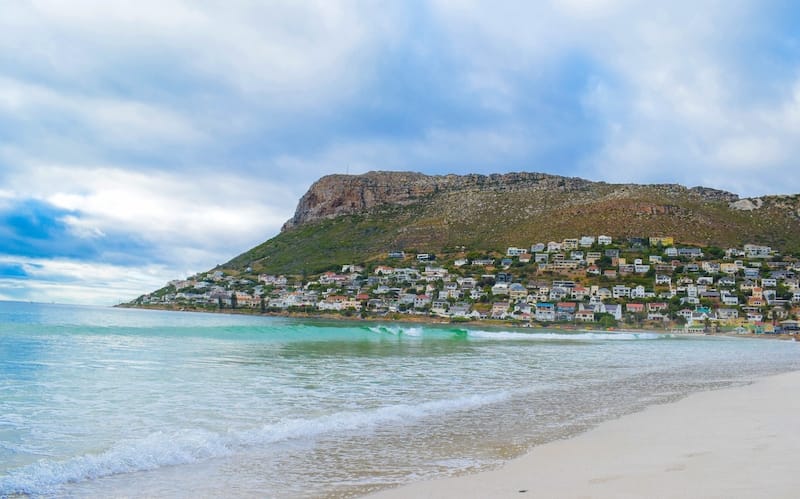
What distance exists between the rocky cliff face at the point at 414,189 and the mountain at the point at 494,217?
0.90ft

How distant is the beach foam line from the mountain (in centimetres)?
9320

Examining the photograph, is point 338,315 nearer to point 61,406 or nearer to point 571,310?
point 571,310

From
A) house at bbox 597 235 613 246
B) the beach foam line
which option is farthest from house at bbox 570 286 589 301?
the beach foam line

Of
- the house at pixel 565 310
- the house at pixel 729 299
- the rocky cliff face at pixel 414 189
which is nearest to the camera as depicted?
the house at pixel 565 310

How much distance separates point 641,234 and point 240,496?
10394 centimetres

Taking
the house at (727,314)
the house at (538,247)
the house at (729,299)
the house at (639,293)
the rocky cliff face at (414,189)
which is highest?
the rocky cliff face at (414,189)

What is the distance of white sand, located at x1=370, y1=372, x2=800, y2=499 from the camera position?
5285 mm

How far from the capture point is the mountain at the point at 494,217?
99.6 m

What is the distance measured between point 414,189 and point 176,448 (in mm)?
130426

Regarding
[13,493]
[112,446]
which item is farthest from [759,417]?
[13,493]

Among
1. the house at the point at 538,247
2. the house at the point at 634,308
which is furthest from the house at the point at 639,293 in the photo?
the house at the point at 538,247

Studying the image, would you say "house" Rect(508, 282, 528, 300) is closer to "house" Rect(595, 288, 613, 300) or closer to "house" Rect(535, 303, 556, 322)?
"house" Rect(535, 303, 556, 322)

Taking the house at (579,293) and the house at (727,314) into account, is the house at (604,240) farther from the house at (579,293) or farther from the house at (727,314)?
the house at (727,314)

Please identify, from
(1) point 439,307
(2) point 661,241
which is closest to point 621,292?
(2) point 661,241
